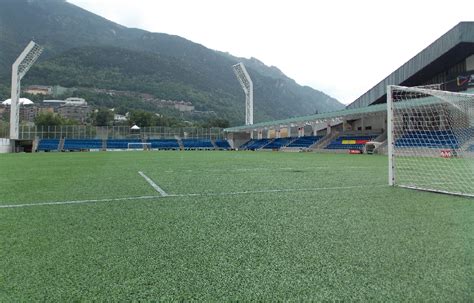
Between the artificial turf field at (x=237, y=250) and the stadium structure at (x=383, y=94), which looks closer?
the artificial turf field at (x=237, y=250)

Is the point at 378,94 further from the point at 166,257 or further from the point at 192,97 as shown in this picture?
the point at 192,97

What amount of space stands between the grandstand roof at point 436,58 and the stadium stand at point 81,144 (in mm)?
39923

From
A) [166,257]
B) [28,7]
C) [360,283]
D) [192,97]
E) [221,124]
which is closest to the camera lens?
[360,283]

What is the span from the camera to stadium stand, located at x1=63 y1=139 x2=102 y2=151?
45875 mm

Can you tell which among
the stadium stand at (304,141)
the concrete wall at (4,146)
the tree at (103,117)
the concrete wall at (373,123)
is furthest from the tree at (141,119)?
the concrete wall at (373,123)

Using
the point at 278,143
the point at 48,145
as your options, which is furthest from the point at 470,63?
the point at 48,145

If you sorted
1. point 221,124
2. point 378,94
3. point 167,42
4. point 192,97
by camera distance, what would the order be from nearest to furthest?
1. point 378,94
2. point 221,124
3. point 192,97
4. point 167,42

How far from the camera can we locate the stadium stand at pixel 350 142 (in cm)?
3189

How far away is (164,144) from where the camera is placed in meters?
51.3

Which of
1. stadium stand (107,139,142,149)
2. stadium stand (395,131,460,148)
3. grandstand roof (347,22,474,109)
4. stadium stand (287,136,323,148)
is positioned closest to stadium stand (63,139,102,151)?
stadium stand (107,139,142,149)

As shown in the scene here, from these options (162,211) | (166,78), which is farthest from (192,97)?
(162,211)

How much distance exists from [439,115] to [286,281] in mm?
17770

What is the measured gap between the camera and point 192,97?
11012 centimetres

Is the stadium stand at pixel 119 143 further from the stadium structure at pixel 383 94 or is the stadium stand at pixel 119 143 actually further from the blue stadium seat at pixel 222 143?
the stadium structure at pixel 383 94
